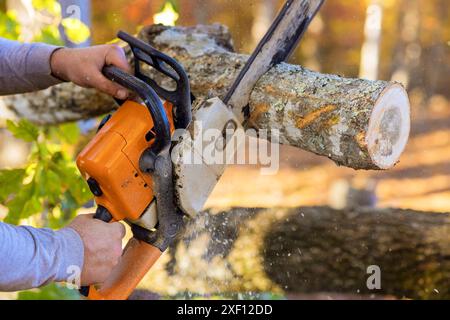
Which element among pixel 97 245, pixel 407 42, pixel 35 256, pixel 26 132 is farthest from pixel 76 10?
pixel 407 42

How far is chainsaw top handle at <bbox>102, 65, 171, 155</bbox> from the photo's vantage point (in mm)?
1858

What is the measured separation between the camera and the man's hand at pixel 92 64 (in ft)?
6.86

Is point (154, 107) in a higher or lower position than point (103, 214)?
higher

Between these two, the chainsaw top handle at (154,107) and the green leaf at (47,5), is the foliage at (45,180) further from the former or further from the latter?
the chainsaw top handle at (154,107)

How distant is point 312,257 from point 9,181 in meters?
1.89

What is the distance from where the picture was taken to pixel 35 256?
163 cm

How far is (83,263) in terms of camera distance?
5.80ft

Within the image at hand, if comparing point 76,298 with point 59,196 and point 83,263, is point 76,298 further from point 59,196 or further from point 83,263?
point 83,263

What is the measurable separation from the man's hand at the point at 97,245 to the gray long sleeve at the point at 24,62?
0.67 meters

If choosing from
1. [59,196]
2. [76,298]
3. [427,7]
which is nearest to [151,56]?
[59,196]

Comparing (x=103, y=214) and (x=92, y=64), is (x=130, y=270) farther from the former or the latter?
(x=92, y=64)

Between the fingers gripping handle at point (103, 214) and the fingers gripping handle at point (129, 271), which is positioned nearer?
the fingers gripping handle at point (103, 214)

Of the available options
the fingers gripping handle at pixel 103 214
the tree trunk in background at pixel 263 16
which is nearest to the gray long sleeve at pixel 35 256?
the fingers gripping handle at pixel 103 214
